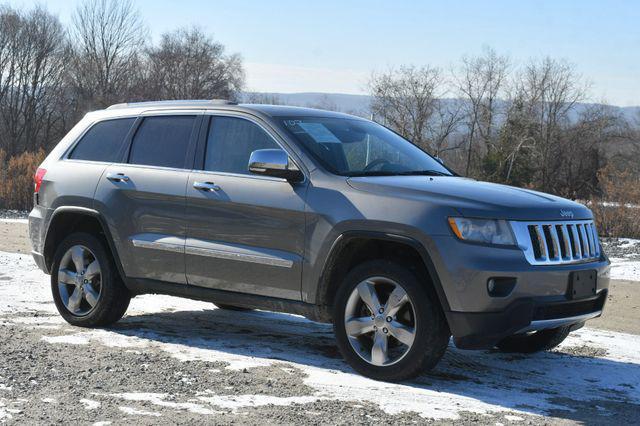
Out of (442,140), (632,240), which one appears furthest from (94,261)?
(442,140)

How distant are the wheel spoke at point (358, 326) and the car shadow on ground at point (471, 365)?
1.28 ft

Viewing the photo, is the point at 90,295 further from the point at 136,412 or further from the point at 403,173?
the point at 403,173

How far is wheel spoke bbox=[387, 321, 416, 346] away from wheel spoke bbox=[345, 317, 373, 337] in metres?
0.17

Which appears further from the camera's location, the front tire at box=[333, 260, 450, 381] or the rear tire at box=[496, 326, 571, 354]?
the rear tire at box=[496, 326, 571, 354]

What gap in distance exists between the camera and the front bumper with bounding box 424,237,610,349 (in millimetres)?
5527

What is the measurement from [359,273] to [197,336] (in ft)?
6.94

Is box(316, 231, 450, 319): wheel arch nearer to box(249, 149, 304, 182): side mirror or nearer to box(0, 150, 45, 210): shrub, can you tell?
box(249, 149, 304, 182): side mirror

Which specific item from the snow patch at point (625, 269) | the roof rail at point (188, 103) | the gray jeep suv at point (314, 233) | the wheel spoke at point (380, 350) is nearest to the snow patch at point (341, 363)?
the wheel spoke at point (380, 350)

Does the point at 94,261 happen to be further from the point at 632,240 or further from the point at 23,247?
the point at 632,240

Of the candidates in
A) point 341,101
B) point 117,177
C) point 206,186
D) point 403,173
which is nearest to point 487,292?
point 403,173

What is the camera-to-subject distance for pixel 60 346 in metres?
6.95

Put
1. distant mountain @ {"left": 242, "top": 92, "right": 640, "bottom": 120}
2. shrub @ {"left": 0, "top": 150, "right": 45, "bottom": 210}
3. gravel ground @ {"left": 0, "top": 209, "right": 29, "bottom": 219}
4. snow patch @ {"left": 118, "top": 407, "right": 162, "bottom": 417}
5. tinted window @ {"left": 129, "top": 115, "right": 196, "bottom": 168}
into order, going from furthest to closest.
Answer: distant mountain @ {"left": 242, "top": 92, "right": 640, "bottom": 120}
shrub @ {"left": 0, "top": 150, "right": 45, "bottom": 210}
gravel ground @ {"left": 0, "top": 209, "right": 29, "bottom": 219}
tinted window @ {"left": 129, "top": 115, "right": 196, "bottom": 168}
snow patch @ {"left": 118, "top": 407, "right": 162, "bottom": 417}

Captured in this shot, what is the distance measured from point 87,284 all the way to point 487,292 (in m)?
3.69

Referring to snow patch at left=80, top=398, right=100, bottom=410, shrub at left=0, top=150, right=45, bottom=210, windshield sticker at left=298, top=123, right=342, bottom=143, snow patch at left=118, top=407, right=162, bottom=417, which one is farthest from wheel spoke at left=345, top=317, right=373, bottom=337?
shrub at left=0, top=150, right=45, bottom=210
